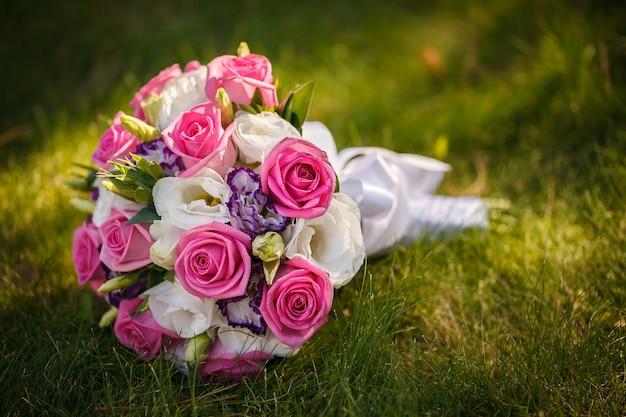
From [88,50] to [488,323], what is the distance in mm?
2373

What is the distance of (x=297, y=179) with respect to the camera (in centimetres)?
110

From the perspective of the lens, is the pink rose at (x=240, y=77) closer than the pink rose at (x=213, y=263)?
No

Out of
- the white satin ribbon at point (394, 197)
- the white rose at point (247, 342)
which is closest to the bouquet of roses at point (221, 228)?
the white rose at point (247, 342)

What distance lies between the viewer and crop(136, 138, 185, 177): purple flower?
1.22 meters

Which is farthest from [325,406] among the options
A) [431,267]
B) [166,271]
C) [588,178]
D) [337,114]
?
[337,114]

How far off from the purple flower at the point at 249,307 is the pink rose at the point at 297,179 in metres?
0.16

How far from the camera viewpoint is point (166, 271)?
124 cm

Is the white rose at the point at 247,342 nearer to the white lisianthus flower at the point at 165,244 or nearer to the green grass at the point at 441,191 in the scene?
the green grass at the point at 441,191

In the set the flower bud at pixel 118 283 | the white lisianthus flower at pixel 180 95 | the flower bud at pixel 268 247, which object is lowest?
the flower bud at pixel 118 283

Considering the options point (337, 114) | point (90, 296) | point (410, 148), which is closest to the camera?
point (90, 296)

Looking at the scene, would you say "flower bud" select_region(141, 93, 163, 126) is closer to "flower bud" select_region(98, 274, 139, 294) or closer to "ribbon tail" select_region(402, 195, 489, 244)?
"flower bud" select_region(98, 274, 139, 294)

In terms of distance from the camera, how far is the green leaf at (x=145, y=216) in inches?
46.3

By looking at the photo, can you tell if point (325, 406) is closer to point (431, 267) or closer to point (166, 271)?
point (166, 271)

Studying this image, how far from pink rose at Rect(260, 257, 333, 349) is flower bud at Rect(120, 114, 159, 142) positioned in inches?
17.1
